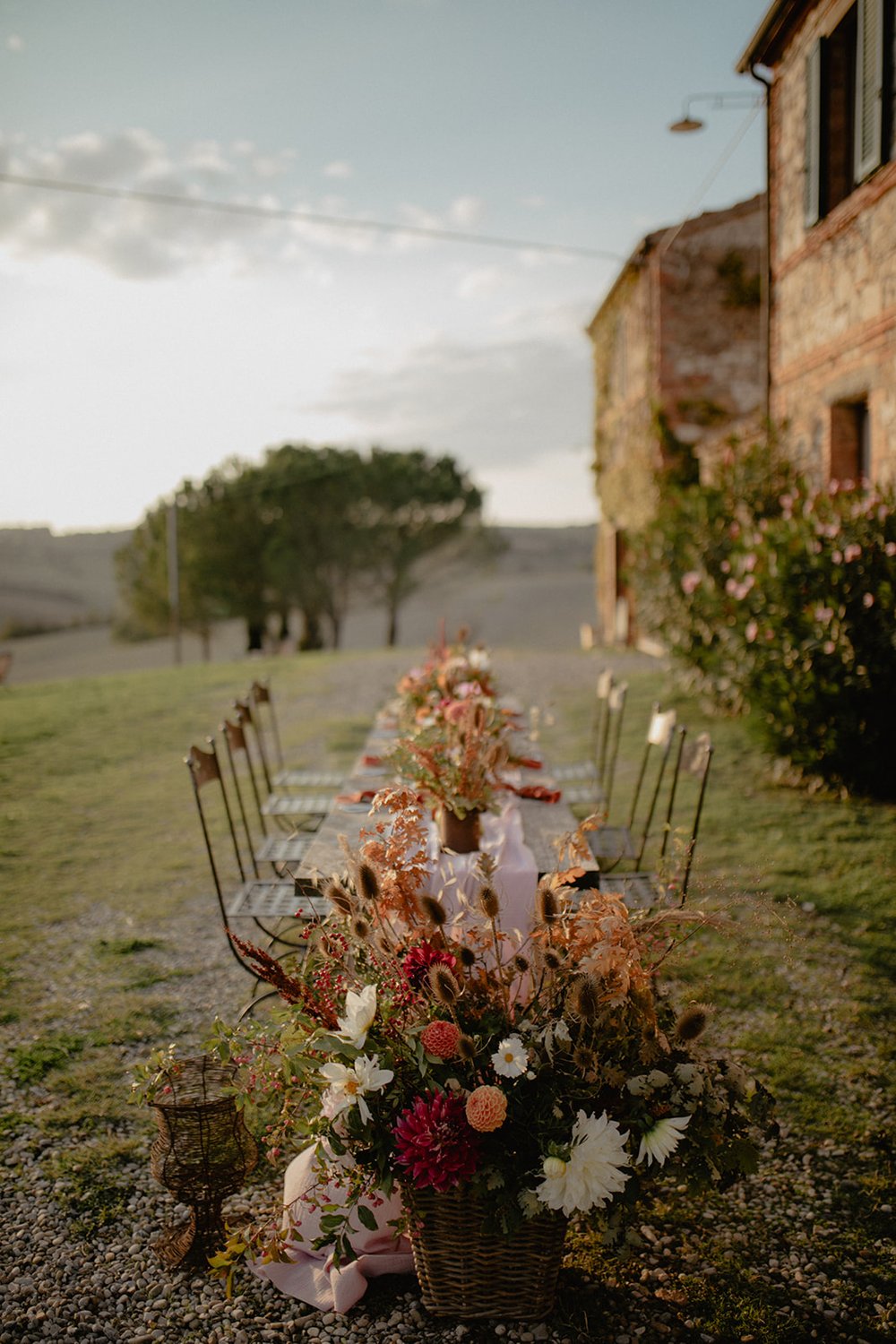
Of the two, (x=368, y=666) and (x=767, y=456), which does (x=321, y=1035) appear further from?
(x=368, y=666)

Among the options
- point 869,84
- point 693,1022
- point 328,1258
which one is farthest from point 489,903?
point 869,84

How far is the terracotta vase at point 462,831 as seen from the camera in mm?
3594

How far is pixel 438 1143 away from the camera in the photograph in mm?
1954

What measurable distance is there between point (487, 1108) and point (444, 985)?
0.82 ft

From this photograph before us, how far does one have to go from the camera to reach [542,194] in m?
11.5

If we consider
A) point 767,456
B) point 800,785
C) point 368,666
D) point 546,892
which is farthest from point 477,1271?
point 368,666

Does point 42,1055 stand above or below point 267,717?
below

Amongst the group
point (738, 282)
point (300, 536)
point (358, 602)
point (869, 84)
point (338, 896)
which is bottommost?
point (338, 896)

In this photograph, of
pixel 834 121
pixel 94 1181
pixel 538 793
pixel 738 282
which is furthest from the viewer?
pixel 738 282

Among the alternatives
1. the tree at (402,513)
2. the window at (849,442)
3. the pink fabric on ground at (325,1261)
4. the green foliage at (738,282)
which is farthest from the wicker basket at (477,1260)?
the tree at (402,513)

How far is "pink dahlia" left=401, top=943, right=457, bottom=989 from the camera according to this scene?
6.96ft

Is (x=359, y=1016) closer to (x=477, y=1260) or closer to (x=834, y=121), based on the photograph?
(x=477, y=1260)

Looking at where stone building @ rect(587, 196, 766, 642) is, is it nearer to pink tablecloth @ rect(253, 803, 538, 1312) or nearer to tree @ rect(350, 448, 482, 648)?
pink tablecloth @ rect(253, 803, 538, 1312)

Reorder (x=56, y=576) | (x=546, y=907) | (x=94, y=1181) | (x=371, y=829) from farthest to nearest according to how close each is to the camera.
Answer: (x=56, y=576)
(x=371, y=829)
(x=94, y=1181)
(x=546, y=907)
